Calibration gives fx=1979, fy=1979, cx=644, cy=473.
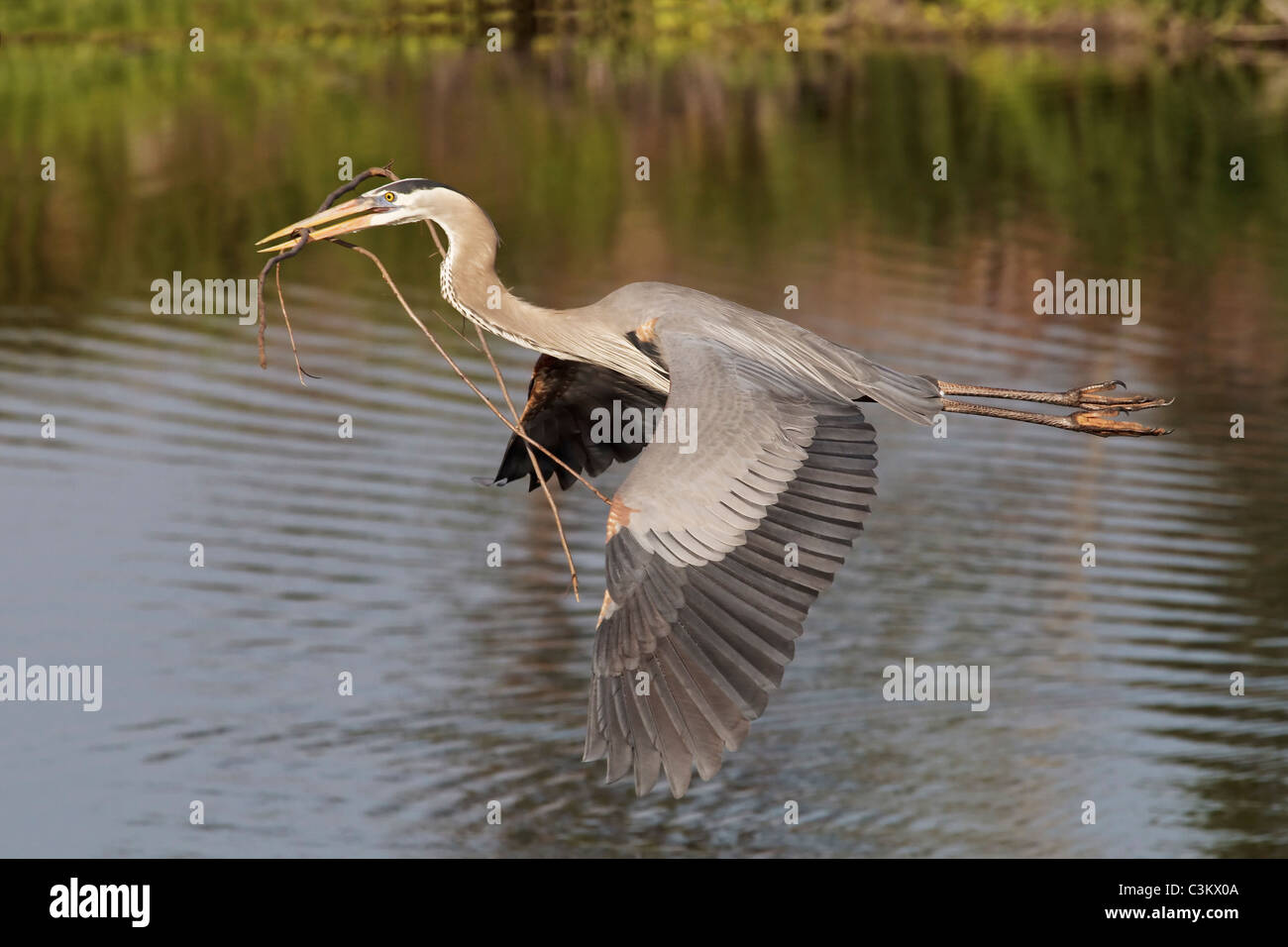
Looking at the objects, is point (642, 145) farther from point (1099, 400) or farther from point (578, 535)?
point (1099, 400)

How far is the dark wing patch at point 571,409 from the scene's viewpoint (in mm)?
7785

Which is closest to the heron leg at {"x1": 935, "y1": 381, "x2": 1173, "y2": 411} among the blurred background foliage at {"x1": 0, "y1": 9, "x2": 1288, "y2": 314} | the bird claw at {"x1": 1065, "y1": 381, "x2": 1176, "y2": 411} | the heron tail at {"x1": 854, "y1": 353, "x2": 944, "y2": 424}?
the bird claw at {"x1": 1065, "y1": 381, "x2": 1176, "y2": 411}

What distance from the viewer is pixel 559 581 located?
17.7 metres

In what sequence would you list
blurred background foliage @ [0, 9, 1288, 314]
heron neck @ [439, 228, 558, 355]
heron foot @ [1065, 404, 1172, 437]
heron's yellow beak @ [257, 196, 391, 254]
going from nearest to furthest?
1. heron's yellow beak @ [257, 196, 391, 254]
2. heron neck @ [439, 228, 558, 355]
3. heron foot @ [1065, 404, 1172, 437]
4. blurred background foliage @ [0, 9, 1288, 314]

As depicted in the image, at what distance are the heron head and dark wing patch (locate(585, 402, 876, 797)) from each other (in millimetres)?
A: 1384

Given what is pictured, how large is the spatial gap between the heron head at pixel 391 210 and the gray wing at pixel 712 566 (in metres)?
0.96

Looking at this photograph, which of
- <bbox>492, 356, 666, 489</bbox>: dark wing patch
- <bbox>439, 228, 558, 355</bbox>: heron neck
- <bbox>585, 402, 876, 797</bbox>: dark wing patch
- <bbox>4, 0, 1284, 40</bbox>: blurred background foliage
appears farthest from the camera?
<bbox>4, 0, 1284, 40</bbox>: blurred background foliage

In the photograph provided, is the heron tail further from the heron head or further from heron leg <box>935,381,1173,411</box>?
the heron head

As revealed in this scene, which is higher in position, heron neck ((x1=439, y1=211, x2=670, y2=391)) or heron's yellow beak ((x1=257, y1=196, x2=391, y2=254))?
heron's yellow beak ((x1=257, y1=196, x2=391, y2=254))

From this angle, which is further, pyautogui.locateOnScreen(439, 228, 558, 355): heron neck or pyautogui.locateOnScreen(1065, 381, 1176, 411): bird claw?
pyautogui.locateOnScreen(1065, 381, 1176, 411): bird claw

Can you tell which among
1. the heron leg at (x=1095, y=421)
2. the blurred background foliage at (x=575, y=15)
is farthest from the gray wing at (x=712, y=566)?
the blurred background foliage at (x=575, y=15)

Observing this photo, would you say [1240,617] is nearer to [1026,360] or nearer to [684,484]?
[1026,360]

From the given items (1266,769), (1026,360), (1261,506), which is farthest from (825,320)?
(1266,769)

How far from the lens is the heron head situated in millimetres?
6738
